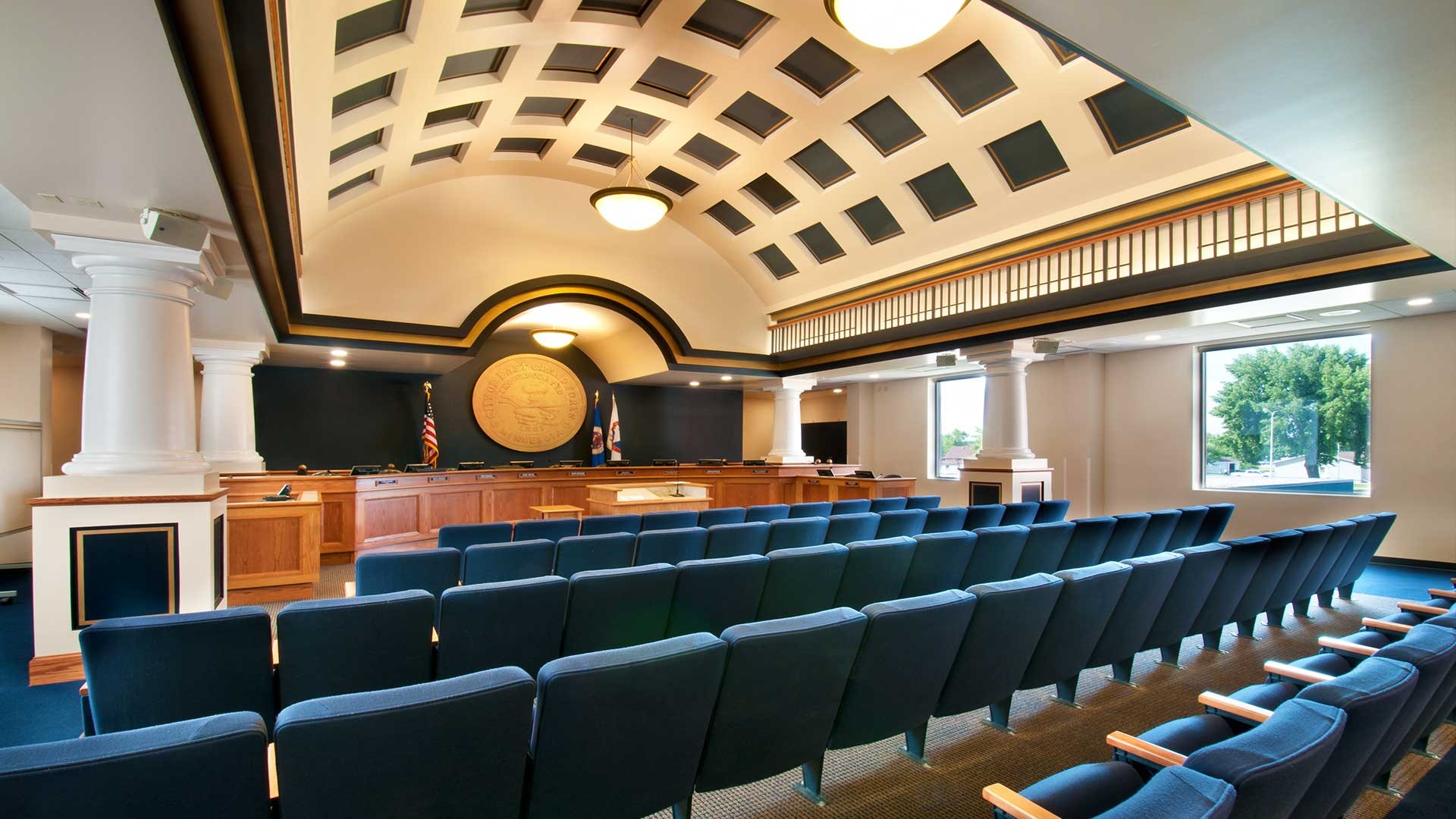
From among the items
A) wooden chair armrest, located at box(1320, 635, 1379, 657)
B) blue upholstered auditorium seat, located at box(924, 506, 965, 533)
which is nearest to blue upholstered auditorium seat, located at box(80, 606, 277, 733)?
wooden chair armrest, located at box(1320, 635, 1379, 657)

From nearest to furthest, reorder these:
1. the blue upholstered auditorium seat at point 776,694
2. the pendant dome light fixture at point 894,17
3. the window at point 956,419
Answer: the blue upholstered auditorium seat at point 776,694 → the pendant dome light fixture at point 894,17 → the window at point 956,419

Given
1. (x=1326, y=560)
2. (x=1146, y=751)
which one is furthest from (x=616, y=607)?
(x=1326, y=560)

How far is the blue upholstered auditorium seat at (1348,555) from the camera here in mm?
4934

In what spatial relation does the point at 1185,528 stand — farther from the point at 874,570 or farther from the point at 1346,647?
the point at 874,570

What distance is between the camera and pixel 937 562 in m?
4.03

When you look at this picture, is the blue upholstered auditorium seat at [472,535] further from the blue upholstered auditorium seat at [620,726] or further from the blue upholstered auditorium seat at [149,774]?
the blue upholstered auditorium seat at [149,774]

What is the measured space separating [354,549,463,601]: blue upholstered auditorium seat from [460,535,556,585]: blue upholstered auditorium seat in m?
0.09

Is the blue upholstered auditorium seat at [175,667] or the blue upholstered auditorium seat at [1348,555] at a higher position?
the blue upholstered auditorium seat at [175,667]

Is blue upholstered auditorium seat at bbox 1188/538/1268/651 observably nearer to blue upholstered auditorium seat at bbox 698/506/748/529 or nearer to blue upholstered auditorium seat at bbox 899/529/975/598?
blue upholstered auditorium seat at bbox 899/529/975/598

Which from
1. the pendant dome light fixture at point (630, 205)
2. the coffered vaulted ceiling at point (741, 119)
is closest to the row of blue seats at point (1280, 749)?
the coffered vaulted ceiling at point (741, 119)

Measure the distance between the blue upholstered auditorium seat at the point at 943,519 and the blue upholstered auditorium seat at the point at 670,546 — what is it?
2340 mm

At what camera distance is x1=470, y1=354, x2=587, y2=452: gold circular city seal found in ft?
39.4

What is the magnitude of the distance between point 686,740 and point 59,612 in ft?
15.5

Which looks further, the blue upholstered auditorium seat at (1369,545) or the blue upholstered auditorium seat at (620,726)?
the blue upholstered auditorium seat at (1369,545)
